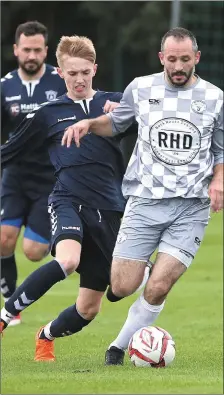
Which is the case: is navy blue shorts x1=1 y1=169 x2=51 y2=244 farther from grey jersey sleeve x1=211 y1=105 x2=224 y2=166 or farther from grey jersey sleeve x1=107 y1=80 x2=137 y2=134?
grey jersey sleeve x1=211 y1=105 x2=224 y2=166

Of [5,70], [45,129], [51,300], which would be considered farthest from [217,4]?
[45,129]

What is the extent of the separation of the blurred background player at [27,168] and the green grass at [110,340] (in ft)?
2.55

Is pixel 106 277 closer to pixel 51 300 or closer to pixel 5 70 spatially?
pixel 51 300

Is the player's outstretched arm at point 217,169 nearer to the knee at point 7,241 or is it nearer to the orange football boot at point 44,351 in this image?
the orange football boot at point 44,351

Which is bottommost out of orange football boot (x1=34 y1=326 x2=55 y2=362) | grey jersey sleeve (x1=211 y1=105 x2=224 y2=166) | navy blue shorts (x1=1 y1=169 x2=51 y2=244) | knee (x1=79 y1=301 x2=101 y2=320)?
navy blue shorts (x1=1 y1=169 x2=51 y2=244)

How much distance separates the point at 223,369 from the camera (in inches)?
307

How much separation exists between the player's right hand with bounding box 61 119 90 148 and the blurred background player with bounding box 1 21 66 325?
3.07m

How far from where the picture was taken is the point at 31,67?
11.2 metres

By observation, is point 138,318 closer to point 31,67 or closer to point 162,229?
point 162,229

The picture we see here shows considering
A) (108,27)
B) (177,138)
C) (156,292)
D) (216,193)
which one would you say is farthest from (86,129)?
(108,27)

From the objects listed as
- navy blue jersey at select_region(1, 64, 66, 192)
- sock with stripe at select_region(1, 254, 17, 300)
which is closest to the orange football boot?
navy blue jersey at select_region(1, 64, 66, 192)

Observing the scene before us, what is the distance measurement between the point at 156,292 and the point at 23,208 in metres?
3.91

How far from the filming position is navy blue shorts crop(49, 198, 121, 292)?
8.19m

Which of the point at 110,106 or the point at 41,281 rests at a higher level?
the point at 110,106
